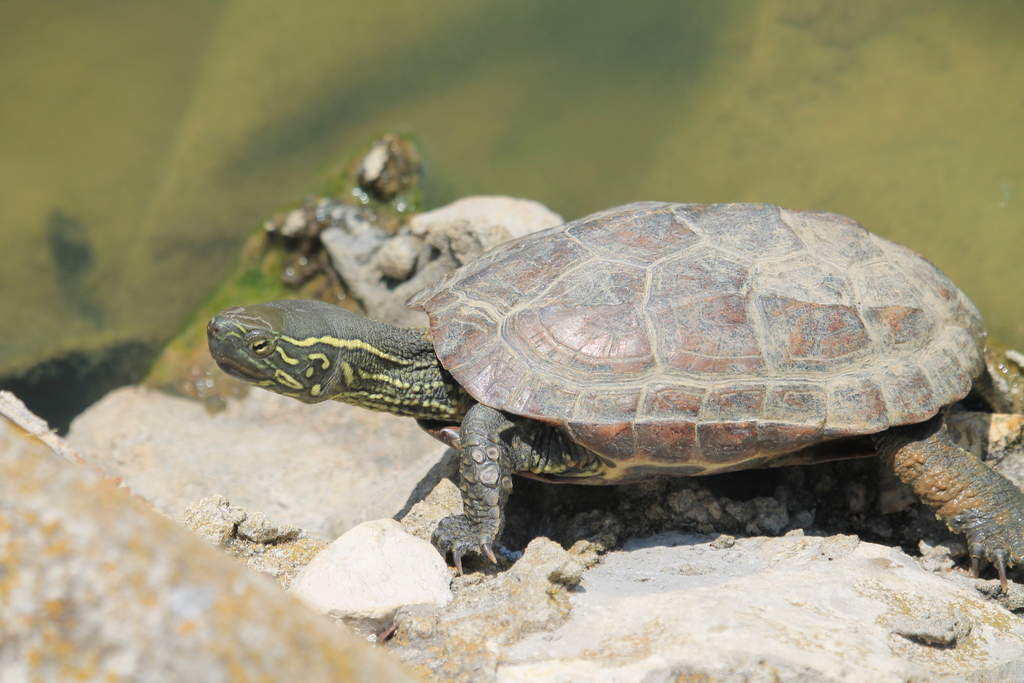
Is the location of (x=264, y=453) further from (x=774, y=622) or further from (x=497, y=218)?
(x=774, y=622)

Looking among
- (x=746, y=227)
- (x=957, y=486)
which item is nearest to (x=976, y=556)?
(x=957, y=486)

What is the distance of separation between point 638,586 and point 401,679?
5.97 feet

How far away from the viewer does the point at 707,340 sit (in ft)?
11.0

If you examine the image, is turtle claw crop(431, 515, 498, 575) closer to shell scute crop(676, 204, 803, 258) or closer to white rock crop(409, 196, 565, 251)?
shell scute crop(676, 204, 803, 258)

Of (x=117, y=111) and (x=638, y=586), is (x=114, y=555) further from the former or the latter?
(x=117, y=111)

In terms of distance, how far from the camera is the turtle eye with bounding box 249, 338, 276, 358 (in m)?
3.35

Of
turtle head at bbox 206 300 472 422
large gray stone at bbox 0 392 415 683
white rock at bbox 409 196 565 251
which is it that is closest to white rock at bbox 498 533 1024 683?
large gray stone at bbox 0 392 415 683

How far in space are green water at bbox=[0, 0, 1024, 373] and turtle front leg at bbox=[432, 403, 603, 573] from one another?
3.84 m

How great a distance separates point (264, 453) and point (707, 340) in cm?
374

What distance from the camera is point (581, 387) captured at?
332 cm

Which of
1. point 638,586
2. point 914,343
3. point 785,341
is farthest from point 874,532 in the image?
point 638,586

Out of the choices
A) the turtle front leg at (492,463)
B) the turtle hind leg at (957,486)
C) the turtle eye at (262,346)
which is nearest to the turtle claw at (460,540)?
the turtle front leg at (492,463)

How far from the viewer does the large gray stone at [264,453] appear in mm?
4715

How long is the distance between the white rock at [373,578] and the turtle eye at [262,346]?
3.15 feet
